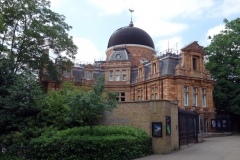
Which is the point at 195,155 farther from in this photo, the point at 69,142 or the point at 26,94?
the point at 26,94

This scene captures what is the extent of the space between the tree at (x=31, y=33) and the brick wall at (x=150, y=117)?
35.4 feet

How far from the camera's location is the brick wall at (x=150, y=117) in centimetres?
1658

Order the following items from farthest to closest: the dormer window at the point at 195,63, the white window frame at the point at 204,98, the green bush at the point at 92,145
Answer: the white window frame at the point at 204,98, the dormer window at the point at 195,63, the green bush at the point at 92,145

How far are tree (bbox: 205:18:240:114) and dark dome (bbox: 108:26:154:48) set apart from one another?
13.3m

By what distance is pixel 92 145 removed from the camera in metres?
14.6

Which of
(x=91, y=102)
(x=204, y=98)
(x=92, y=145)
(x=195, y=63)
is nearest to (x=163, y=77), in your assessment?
(x=195, y=63)

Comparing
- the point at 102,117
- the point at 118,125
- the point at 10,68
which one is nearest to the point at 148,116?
the point at 118,125

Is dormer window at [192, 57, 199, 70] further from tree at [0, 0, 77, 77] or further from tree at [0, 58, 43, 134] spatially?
tree at [0, 58, 43, 134]

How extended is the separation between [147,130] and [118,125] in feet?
7.62

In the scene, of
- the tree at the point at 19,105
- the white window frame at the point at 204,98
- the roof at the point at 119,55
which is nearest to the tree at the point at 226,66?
the white window frame at the point at 204,98

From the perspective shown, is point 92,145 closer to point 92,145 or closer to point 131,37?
point 92,145

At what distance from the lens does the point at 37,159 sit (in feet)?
51.3

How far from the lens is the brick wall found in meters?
16.6

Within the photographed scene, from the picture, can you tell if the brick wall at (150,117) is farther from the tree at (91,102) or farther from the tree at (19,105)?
the tree at (19,105)
